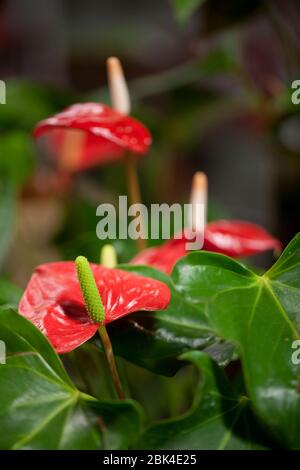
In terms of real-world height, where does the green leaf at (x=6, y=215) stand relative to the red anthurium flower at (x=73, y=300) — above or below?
above

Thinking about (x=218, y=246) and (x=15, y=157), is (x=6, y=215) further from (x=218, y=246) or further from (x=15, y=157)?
(x=218, y=246)

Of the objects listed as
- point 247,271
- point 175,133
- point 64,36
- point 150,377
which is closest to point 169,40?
point 64,36

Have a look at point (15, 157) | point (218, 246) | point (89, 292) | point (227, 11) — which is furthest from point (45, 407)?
point (227, 11)

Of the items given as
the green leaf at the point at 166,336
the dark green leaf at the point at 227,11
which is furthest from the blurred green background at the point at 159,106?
the green leaf at the point at 166,336

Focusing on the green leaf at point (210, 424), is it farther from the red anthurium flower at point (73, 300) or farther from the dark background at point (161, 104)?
the dark background at point (161, 104)

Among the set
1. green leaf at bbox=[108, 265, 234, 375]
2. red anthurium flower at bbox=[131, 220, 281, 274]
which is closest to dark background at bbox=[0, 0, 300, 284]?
red anthurium flower at bbox=[131, 220, 281, 274]

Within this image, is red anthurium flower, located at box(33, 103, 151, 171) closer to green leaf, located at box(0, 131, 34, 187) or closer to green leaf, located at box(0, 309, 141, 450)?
green leaf, located at box(0, 309, 141, 450)
